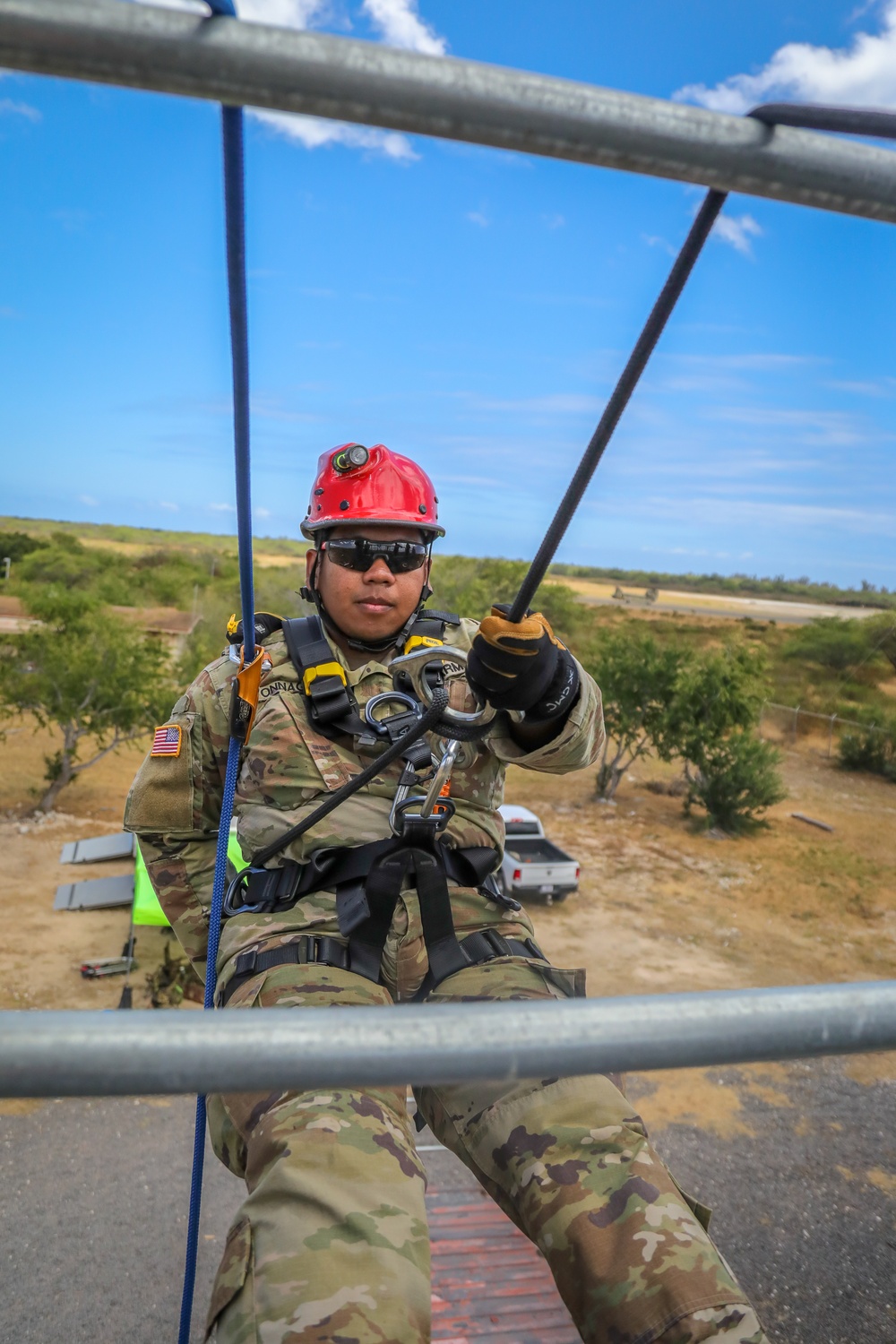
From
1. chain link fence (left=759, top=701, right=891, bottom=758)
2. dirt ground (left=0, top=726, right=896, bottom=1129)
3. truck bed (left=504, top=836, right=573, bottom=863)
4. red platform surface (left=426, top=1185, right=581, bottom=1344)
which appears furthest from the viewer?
chain link fence (left=759, top=701, right=891, bottom=758)

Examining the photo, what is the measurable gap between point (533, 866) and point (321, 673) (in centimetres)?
1048

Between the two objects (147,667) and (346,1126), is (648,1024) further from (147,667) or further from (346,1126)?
(147,667)

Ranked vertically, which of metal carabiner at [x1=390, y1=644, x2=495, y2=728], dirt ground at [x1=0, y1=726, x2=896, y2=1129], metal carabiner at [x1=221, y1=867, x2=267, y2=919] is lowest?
dirt ground at [x1=0, y1=726, x2=896, y2=1129]

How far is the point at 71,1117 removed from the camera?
25.1 feet

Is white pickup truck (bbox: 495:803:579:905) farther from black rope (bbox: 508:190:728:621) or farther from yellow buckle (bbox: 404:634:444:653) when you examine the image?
black rope (bbox: 508:190:728:621)

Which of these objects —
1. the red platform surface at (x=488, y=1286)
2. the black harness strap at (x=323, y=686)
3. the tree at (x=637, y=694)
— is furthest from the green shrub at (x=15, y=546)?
the black harness strap at (x=323, y=686)

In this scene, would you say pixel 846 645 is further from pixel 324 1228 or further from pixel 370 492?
pixel 324 1228

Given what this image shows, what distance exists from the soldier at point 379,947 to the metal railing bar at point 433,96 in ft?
4.11

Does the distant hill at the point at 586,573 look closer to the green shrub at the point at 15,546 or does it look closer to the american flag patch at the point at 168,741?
the green shrub at the point at 15,546

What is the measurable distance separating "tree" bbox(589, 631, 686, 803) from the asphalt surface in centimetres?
1035

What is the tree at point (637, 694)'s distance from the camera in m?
18.4

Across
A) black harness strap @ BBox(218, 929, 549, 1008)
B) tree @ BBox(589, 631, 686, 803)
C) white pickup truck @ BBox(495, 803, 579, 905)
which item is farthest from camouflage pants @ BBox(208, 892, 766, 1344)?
tree @ BBox(589, 631, 686, 803)

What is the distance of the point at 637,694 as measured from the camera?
1875 centimetres

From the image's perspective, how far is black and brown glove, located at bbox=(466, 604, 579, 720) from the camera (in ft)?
6.37
